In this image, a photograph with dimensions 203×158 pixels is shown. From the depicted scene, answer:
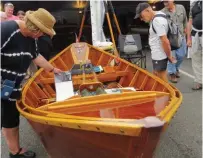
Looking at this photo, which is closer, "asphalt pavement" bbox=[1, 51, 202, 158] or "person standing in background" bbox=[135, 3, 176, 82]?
"asphalt pavement" bbox=[1, 51, 202, 158]

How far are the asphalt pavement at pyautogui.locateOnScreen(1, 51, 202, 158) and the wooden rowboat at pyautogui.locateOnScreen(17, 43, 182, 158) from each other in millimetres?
472

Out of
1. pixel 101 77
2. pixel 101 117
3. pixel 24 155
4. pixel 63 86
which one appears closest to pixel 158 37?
pixel 101 77

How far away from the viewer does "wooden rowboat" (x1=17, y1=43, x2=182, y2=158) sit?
8.18 ft

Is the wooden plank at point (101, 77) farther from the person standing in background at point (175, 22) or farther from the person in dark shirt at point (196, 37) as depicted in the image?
the person standing in background at point (175, 22)

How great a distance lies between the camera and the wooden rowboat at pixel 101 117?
2.49 metres

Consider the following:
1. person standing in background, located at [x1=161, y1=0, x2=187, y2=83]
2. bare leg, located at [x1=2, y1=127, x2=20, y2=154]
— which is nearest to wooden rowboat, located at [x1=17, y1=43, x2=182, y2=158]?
bare leg, located at [x1=2, y1=127, x2=20, y2=154]

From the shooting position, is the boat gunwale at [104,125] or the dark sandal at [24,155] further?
the dark sandal at [24,155]

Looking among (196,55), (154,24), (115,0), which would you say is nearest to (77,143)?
(154,24)

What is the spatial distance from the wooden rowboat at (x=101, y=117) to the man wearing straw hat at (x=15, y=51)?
0.18 metres

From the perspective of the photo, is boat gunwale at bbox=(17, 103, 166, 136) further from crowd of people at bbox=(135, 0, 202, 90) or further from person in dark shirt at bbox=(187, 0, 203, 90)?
person in dark shirt at bbox=(187, 0, 203, 90)

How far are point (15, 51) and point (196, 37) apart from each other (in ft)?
12.3

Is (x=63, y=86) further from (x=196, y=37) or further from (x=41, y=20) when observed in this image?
(x=196, y=37)

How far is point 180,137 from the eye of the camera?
4113 mm

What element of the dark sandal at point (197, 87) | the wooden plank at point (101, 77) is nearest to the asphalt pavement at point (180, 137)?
the dark sandal at point (197, 87)
